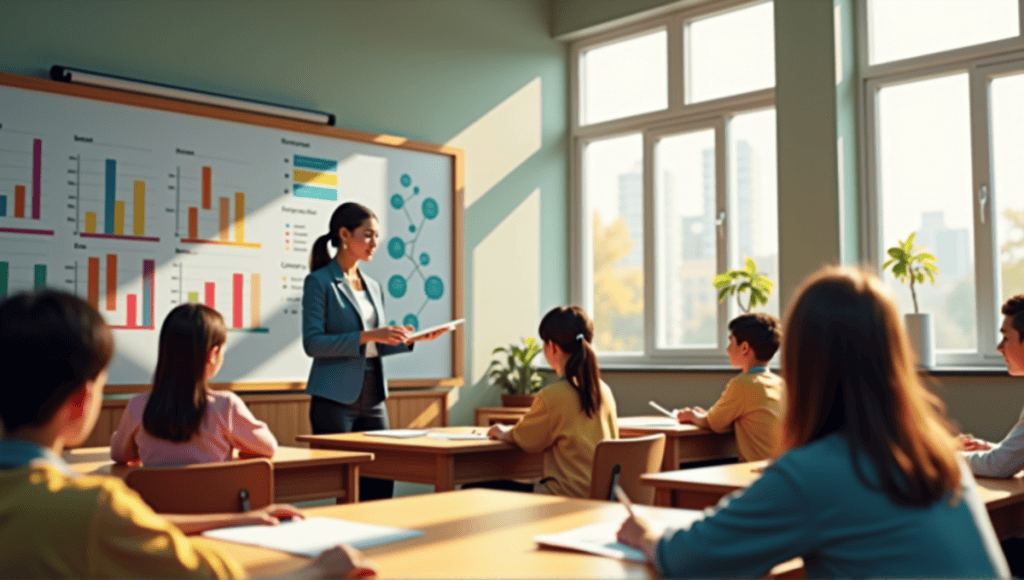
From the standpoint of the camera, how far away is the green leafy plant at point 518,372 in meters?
5.75

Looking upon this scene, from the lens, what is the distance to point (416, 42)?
5.54 m

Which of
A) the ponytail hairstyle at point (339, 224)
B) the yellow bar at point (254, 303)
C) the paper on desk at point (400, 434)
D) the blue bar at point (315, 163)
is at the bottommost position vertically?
the paper on desk at point (400, 434)

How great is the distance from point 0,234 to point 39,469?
10.7 feet

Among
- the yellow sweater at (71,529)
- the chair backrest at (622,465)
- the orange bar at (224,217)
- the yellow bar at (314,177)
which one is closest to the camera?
the yellow sweater at (71,529)

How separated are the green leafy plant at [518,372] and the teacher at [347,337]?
1839 millimetres

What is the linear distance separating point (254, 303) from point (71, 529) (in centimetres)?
372

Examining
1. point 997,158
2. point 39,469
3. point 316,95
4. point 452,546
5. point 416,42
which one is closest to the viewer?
point 39,469

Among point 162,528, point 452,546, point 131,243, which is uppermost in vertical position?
point 131,243

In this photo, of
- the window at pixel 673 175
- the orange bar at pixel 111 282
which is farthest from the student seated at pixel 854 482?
the window at pixel 673 175

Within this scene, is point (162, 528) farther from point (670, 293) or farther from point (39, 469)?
point (670, 293)

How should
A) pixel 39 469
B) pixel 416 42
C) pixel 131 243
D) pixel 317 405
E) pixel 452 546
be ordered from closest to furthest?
pixel 39 469
pixel 452 546
pixel 317 405
pixel 131 243
pixel 416 42

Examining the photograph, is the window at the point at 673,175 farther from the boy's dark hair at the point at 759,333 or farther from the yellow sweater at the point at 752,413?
the yellow sweater at the point at 752,413

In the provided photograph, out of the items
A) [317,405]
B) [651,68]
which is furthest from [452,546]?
[651,68]

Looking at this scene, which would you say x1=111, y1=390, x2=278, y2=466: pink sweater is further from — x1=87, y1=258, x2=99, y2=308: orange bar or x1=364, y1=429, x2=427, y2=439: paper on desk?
x1=87, y1=258, x2=99, y2=308: orange bar
